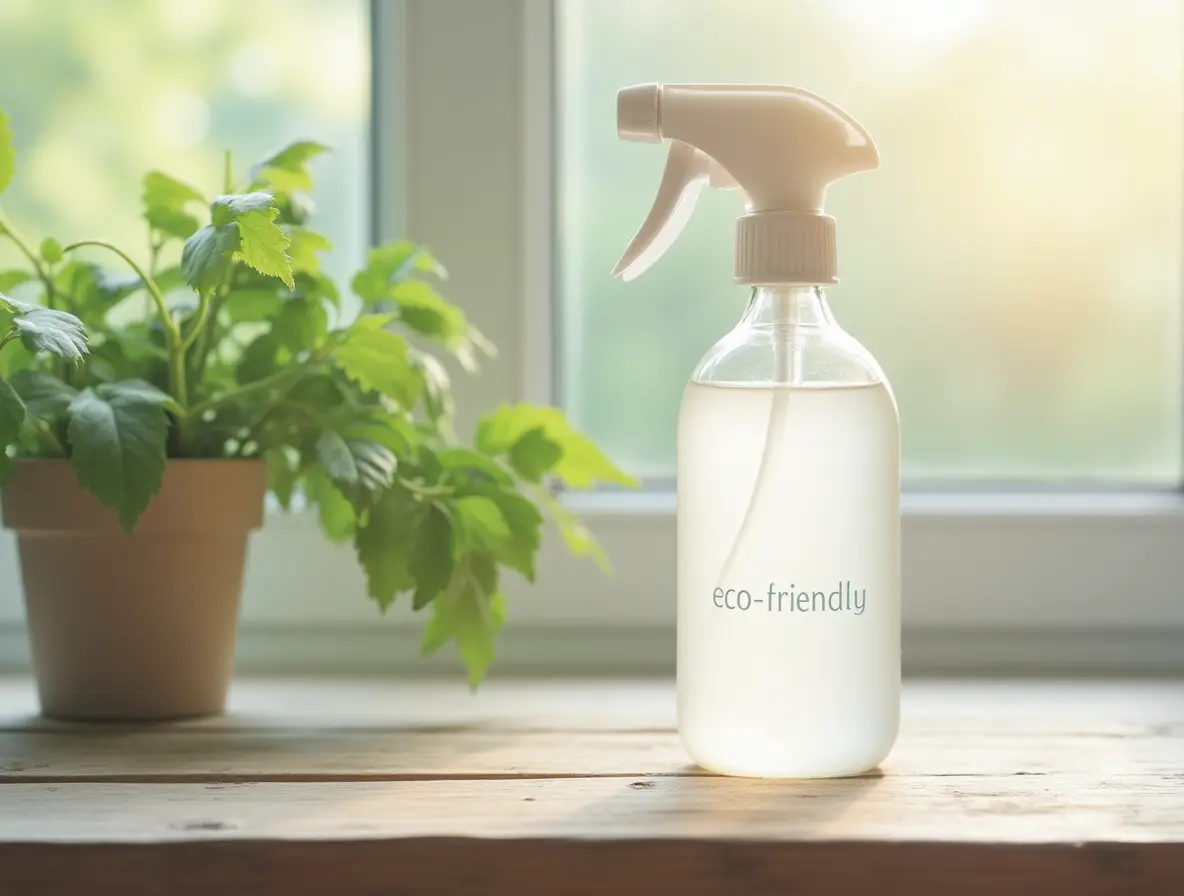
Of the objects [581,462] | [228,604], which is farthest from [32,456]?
[581,462]

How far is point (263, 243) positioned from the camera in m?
0.58

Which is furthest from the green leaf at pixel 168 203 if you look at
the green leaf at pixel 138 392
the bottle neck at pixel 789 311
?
the bottle neck at pixel 789 311

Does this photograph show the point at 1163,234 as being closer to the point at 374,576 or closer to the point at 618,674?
the point at 618,674

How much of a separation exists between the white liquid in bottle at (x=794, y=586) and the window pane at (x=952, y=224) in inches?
15.4

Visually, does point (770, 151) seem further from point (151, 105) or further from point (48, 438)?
point (151, 105)

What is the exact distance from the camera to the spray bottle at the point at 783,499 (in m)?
0.58

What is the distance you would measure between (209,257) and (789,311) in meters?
0.27

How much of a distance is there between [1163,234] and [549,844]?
0.72 meters

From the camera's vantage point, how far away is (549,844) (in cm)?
48

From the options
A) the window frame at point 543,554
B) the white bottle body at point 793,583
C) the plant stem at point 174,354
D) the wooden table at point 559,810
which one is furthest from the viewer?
the window frame at point 543,554

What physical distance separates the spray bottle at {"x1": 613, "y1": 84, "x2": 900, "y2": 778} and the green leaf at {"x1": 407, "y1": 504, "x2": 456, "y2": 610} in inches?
5.6

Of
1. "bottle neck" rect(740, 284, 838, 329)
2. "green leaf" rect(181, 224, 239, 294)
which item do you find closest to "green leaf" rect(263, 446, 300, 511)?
"green leaf" rect(181, 224, 239, 294)

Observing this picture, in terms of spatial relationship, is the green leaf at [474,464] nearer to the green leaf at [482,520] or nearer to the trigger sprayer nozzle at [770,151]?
the green leaf at [482,520]

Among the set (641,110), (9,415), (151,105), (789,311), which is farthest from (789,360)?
(151,105)
